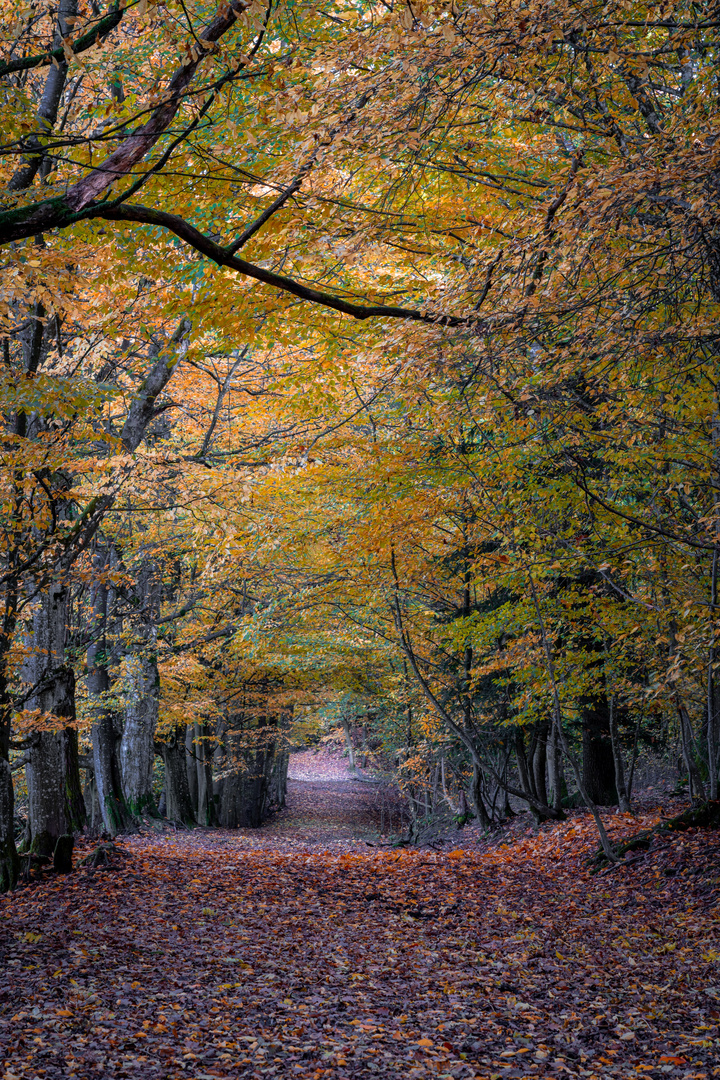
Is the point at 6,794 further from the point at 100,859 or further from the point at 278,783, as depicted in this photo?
the point at 278,783

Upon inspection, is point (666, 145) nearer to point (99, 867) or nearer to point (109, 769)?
point (99, 867)

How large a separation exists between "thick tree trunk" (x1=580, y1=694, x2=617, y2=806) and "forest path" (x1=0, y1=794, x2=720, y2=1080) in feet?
12.8

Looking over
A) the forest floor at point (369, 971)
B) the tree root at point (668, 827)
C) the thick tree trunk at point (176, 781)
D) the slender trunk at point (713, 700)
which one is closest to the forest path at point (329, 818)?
the thick tree trunk at point (176, 781)

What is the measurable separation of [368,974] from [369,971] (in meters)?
0.08

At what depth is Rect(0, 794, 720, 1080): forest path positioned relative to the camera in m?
4.14

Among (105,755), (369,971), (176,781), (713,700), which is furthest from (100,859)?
(176,781)

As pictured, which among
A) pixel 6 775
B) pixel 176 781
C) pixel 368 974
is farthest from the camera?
pixel 176 781

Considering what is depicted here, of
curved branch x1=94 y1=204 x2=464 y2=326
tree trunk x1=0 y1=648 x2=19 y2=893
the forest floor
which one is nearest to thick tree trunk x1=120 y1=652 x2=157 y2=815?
the forest floor

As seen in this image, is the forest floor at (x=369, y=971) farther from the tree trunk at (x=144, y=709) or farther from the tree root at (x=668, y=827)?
the tree trunk at (x=144, y=709)

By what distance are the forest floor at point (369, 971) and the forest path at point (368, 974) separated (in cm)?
2

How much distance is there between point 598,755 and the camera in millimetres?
13805

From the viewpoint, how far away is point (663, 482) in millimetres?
8117

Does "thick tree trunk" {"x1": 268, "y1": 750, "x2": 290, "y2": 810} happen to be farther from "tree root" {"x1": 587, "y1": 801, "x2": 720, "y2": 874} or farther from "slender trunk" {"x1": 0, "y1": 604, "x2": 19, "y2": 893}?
"tree root" {"x1": 587, "y1": 801, "x2": 720, "y2": 874}

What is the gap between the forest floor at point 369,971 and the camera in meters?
4.16
